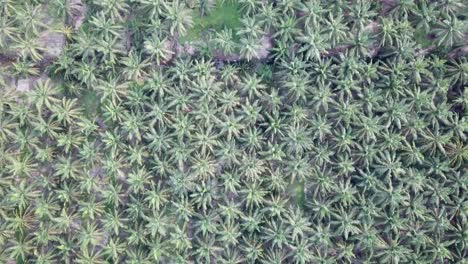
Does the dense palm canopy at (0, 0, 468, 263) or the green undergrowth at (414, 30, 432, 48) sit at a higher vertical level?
the green undergrowth at (414, 30, 432, 48)

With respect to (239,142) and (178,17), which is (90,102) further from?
(239,142)

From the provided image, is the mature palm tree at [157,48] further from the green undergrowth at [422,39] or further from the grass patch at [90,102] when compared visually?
the green undergrowth at [422,39]

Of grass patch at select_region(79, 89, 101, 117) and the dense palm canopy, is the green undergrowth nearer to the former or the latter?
the dense palm canopy

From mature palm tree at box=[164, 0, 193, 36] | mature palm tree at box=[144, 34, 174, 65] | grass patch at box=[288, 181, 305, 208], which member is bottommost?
grass patch at box=[288, 181, 305, 208]

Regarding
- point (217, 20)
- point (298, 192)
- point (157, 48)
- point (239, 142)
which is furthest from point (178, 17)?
point (298, 192)

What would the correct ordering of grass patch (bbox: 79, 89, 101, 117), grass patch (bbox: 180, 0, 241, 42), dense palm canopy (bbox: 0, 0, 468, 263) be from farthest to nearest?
grass patch (bbox: 180, 0, 241, 42)
grass patch (bbox: 79, 89, 101, 117)
dense palm canopy (bbox: 0, 0, 468, 263)

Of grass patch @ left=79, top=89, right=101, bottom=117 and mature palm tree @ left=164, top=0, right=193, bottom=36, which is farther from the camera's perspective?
grass patch @ left=79, top=89, right=101, bottom=117

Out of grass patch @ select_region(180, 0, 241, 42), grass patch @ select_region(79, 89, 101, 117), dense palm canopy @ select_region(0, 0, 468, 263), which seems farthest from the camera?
grass patch @ select_region(180, 0, 241, 42)

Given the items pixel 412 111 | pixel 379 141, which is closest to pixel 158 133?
pixel 379 141

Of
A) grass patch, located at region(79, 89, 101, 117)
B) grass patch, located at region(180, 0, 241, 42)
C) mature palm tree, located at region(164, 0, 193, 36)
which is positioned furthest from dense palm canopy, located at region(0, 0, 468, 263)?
grass patch, located at region(180, 0, 241, 42)
